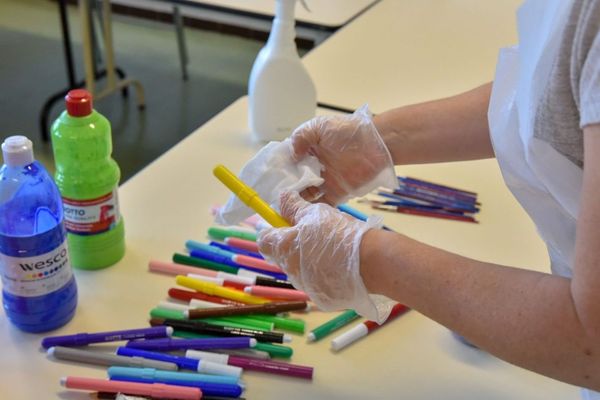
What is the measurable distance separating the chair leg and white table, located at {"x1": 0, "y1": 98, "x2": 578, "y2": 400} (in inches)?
80.5

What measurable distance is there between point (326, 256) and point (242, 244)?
29 centimetres

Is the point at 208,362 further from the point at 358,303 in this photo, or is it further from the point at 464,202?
the point at 464,202

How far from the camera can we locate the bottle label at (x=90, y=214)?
2.97 feet

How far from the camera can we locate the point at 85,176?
895 millimetres

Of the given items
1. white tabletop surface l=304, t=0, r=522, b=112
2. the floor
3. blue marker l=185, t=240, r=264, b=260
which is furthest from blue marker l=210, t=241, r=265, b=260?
the floor

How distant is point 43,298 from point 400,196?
572mm

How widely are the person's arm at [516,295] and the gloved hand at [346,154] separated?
27 centimetres

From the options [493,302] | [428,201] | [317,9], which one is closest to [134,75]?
[317,9]

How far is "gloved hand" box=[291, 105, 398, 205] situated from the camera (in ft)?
3.16

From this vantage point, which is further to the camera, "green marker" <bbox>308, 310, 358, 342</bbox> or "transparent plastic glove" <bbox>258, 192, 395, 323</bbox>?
"green marker" <bbox>308, 310, 358, 342</bbox>

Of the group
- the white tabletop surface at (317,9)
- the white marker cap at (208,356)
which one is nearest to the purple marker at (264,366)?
the white marker cap at (208,356)

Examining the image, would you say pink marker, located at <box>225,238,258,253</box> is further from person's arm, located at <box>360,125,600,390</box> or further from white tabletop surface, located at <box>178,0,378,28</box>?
white tabletop surface, located at <box>178,0,378,28</box>

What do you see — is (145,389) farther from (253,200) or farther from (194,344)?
(253,200)

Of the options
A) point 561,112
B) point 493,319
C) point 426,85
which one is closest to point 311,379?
point 493,319
